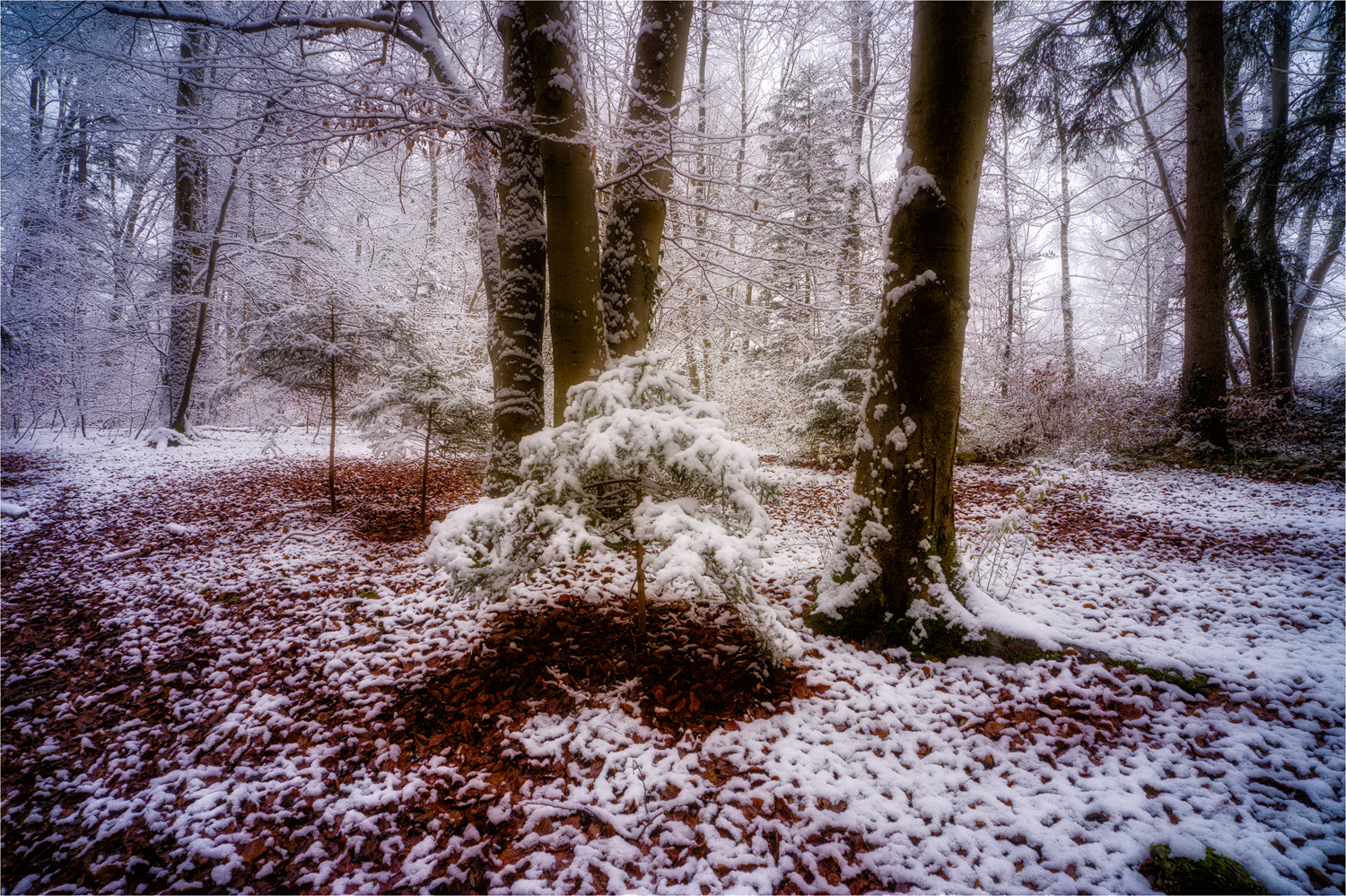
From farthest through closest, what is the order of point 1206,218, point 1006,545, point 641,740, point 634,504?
point 1206,218, point 1006,545, point 634,504, point 641,740

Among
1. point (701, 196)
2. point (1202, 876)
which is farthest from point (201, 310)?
point (1202, 876)

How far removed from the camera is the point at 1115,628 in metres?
3.08

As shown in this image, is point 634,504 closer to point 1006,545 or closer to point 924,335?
point 924,335

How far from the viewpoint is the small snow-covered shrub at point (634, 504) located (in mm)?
2256

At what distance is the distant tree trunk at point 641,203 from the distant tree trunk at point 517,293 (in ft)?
2.50

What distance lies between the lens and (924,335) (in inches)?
113

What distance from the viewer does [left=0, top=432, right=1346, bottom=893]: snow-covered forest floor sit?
1.72 metres

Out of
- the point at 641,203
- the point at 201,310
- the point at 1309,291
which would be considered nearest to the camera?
the point at 641,203

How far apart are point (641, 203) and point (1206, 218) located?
9.92m

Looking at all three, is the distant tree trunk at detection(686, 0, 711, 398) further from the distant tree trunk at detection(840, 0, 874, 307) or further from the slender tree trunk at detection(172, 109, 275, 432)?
the slender tree trunk at detection(172, 109, 275, 432)

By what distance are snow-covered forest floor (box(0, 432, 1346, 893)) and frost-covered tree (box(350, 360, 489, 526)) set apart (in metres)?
1.97

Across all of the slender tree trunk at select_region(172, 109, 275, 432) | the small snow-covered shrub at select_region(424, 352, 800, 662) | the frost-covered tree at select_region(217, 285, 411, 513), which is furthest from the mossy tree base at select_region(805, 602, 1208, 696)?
the slender tree trunk at select_region(172, 109, 275, 432)

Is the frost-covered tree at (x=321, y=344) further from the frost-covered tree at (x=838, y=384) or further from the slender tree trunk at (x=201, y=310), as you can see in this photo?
the slender tree trunk at (x=201, y=310)

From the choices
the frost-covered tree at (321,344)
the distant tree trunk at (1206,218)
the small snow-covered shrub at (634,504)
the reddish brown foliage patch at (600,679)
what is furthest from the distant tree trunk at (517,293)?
the distant tree trunk at (1206,218)
